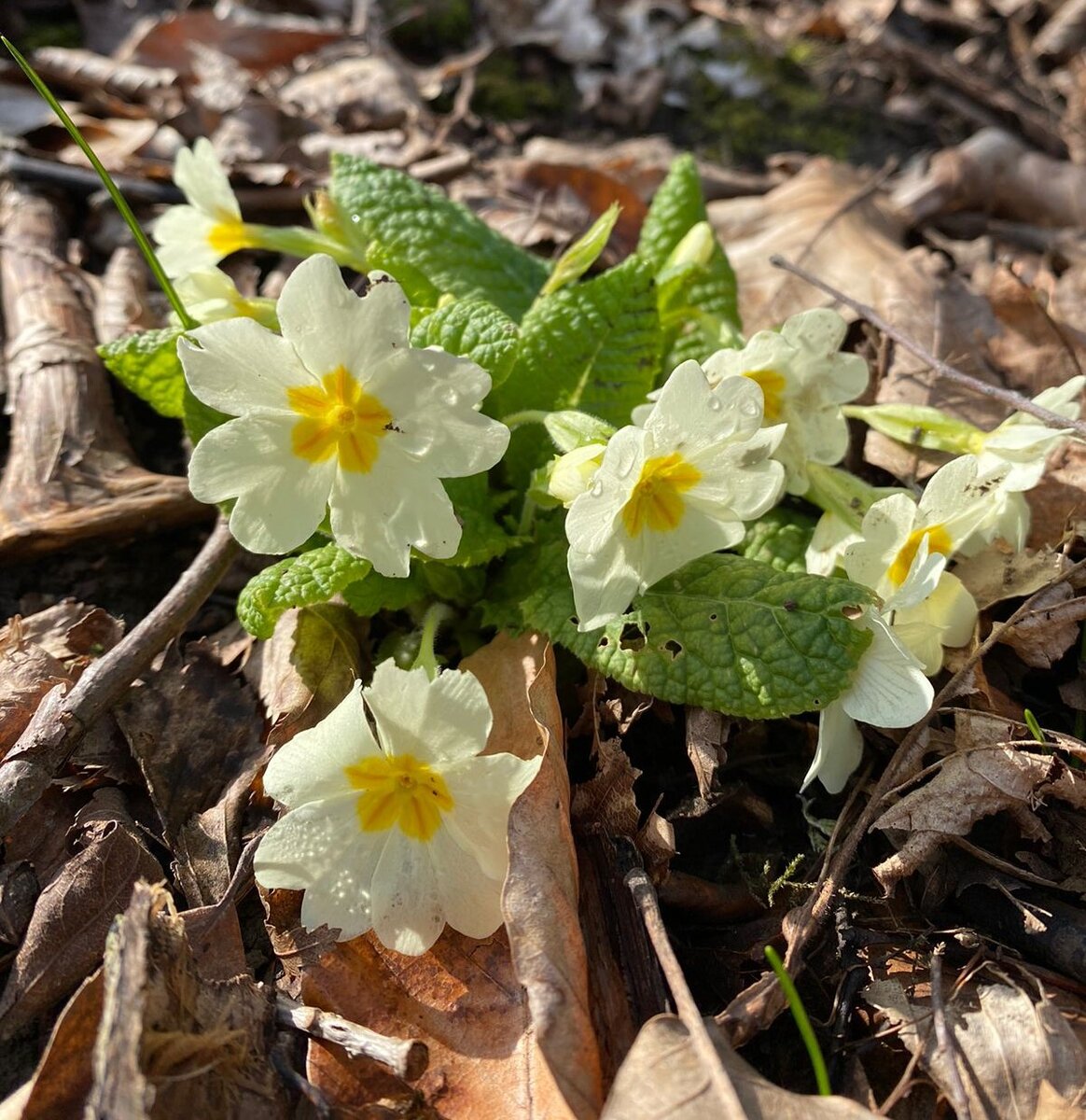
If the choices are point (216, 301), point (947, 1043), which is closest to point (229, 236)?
point (216, 301)

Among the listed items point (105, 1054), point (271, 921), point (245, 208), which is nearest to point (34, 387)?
point (245, 208)

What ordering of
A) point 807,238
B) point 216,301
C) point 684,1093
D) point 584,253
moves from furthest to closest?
point 807,238 < point 584,253 < point 216,301 < point 684,1093

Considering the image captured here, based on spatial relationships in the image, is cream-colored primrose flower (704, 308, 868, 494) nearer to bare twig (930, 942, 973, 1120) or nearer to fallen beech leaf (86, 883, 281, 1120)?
bare twig (930, 942, 973, 1120)

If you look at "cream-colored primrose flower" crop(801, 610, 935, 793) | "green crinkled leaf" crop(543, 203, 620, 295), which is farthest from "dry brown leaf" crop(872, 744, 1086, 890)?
"green crinkled leaf" crop(543, 203, 620, 295)

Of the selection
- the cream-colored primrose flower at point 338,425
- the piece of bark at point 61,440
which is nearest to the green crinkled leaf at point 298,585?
the cream-colored primrose flower at point 338,425

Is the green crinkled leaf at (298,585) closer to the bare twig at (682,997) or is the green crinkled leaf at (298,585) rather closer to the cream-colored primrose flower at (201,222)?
the bare twig at (682,997)

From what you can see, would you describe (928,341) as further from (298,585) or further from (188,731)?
(188,731)

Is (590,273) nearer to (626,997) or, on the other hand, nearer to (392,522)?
(392,522)
